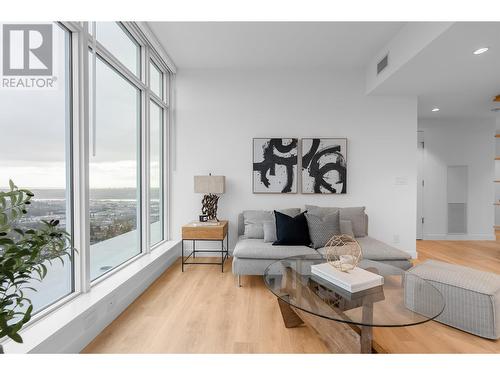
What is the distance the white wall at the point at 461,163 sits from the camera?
522cm

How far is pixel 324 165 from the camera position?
3.93 meters

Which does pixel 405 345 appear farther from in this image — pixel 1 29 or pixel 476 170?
pixel 476 170

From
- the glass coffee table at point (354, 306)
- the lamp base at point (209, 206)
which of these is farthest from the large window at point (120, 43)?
the glass coffee table at point (354, 306)

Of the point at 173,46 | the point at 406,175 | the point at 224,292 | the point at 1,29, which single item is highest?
the point at 173,46

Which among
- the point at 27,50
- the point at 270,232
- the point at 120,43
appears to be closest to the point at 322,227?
the point at 270,232

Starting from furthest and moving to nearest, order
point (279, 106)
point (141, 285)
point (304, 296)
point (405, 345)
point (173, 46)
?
1. point (279, 106)
2. point (173, 46)
3. point (141, 285)
4. point (405, 345)
5. point (304, 296)

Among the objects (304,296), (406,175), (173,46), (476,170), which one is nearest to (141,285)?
(304,296)

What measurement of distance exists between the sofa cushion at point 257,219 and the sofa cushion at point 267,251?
1.23ft

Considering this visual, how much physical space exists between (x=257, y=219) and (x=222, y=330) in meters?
1.79

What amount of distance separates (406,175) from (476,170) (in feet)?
8.49

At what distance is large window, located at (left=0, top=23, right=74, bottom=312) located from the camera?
1.56m

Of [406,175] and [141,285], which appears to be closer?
[141,285]

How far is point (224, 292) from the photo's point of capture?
2.75 meters
